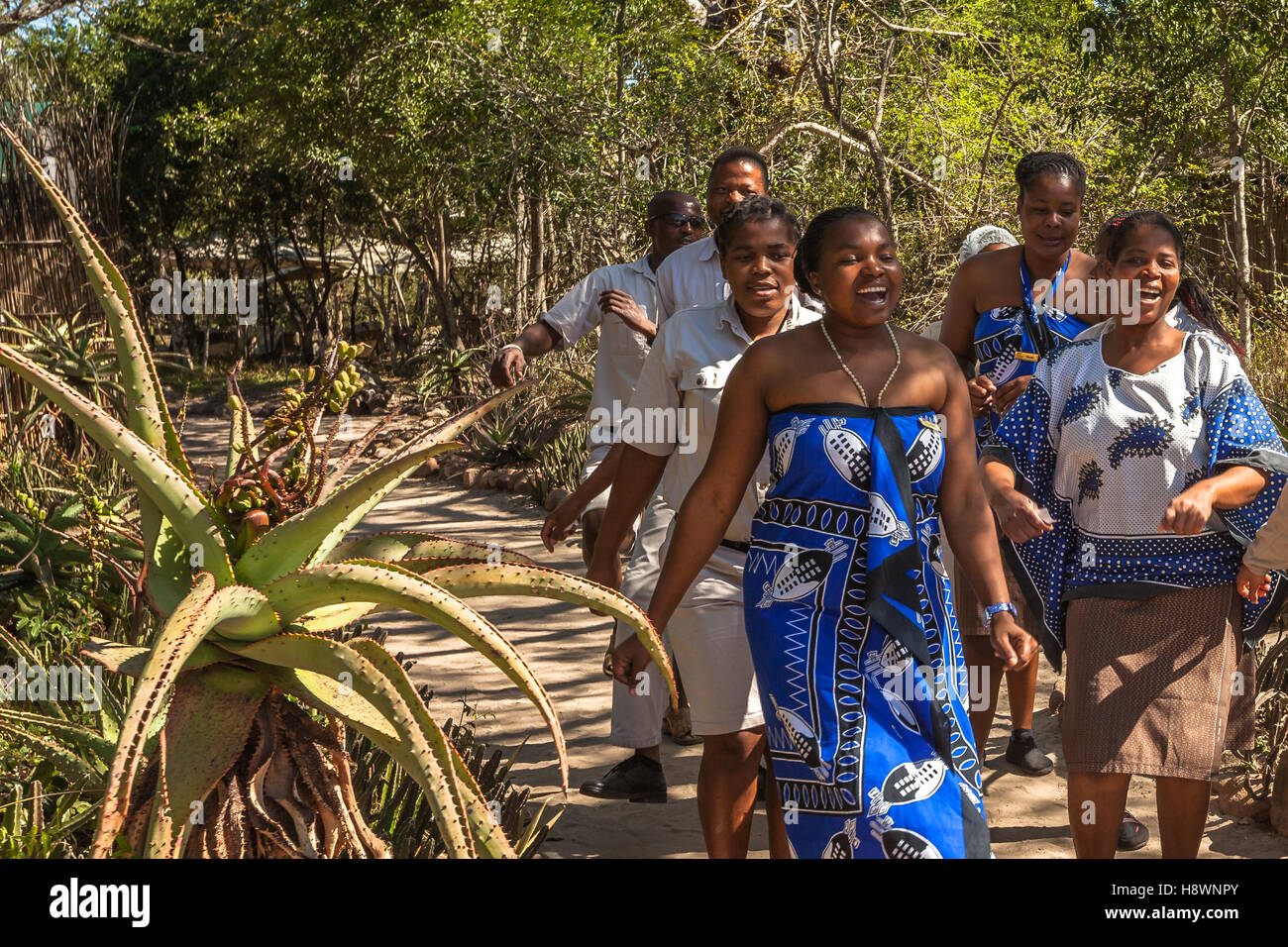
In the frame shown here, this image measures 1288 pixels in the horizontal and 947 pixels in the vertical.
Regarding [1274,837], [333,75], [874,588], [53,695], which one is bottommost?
[1274,837]

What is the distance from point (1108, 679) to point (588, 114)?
8720mm

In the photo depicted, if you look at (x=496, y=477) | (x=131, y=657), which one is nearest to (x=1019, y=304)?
(x=131, y=657)

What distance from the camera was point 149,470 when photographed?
2314 mm

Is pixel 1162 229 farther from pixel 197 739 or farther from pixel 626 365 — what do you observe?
pixel 197 739

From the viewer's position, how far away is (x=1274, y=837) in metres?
4.14

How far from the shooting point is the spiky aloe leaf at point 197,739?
219 centimetres

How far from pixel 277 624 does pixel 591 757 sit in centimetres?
284

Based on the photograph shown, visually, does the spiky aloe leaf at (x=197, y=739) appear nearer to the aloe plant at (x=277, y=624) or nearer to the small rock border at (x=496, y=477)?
the aloe plant at (x=277, y=624)

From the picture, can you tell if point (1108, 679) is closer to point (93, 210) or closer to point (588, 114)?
point (93, 210)

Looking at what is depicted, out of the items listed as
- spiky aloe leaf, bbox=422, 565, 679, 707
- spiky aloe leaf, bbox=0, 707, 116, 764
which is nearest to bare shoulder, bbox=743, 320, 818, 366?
spiky aloe leaf, bbox=422, 565, 679, 707

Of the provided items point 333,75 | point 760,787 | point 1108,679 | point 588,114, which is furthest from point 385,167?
point 1108,679

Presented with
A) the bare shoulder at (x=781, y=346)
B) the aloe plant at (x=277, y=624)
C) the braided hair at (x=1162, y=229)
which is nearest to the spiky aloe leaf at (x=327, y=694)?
the aloe plant at (x=277, y=624)

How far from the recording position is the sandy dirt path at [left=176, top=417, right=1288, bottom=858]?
4.10 metres
